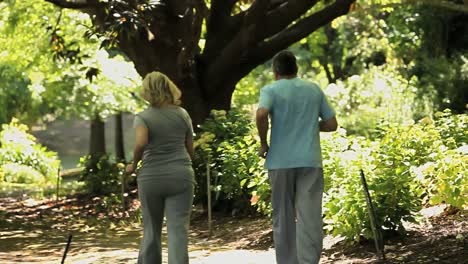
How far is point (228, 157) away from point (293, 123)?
5.30 metres

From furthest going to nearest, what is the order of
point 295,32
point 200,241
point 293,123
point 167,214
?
point 295,32, point 200,241, point 167,214, point 293,123

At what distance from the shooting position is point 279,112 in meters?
6.93

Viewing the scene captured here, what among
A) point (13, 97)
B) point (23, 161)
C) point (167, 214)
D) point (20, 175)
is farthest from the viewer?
point (13, 97)

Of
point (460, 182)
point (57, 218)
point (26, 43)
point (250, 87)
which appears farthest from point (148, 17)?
point (250, 87)

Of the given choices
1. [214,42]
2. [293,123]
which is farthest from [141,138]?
[214,42]

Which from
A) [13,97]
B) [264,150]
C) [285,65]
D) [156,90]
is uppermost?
[13,97]

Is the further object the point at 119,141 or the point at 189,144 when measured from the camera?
the point at 119,141

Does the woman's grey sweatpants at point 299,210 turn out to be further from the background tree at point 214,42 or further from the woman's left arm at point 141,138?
the background tree at point 214,42

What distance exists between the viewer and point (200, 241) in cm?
1125

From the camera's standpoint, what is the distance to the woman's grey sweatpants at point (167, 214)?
270 inches

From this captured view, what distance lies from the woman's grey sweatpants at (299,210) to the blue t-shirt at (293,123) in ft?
0.28

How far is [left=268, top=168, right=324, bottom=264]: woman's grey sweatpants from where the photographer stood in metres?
6.86

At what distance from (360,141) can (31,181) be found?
18.1m

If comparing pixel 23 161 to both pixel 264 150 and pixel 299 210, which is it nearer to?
pixel 264 150
